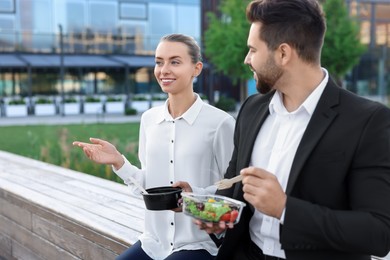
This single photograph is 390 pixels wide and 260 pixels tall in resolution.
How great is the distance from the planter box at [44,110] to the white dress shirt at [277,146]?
25867 millimetres

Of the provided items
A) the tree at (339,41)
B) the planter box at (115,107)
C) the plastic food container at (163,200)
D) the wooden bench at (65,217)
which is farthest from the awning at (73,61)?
the plastic food container at (163,200)

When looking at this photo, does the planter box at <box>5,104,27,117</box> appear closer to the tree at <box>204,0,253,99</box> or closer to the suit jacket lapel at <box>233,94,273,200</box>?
the tree at <box>204,0,253,99</box>

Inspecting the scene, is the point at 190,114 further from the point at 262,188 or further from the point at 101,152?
the point at 262,188

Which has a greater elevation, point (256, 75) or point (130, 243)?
point (256, 75)

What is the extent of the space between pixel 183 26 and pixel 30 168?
2835 cm

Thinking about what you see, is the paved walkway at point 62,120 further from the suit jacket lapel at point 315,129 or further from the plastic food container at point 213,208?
the suit jacket lapel at point 315,129

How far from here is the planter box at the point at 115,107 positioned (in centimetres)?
2819

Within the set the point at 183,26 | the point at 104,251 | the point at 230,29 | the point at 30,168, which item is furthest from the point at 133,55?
the point at 104,251

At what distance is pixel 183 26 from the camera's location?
33.7 meters

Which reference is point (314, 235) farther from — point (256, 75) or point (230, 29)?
point (230, 29)

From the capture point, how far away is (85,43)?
100 ft

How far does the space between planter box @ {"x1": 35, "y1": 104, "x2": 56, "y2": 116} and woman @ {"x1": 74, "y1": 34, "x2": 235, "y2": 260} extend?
2511cm

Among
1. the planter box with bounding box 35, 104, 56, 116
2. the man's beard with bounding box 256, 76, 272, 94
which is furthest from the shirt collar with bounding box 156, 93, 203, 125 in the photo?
the planter box with bounding box 35, 104, 56, 116

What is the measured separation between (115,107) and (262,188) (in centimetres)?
2727
